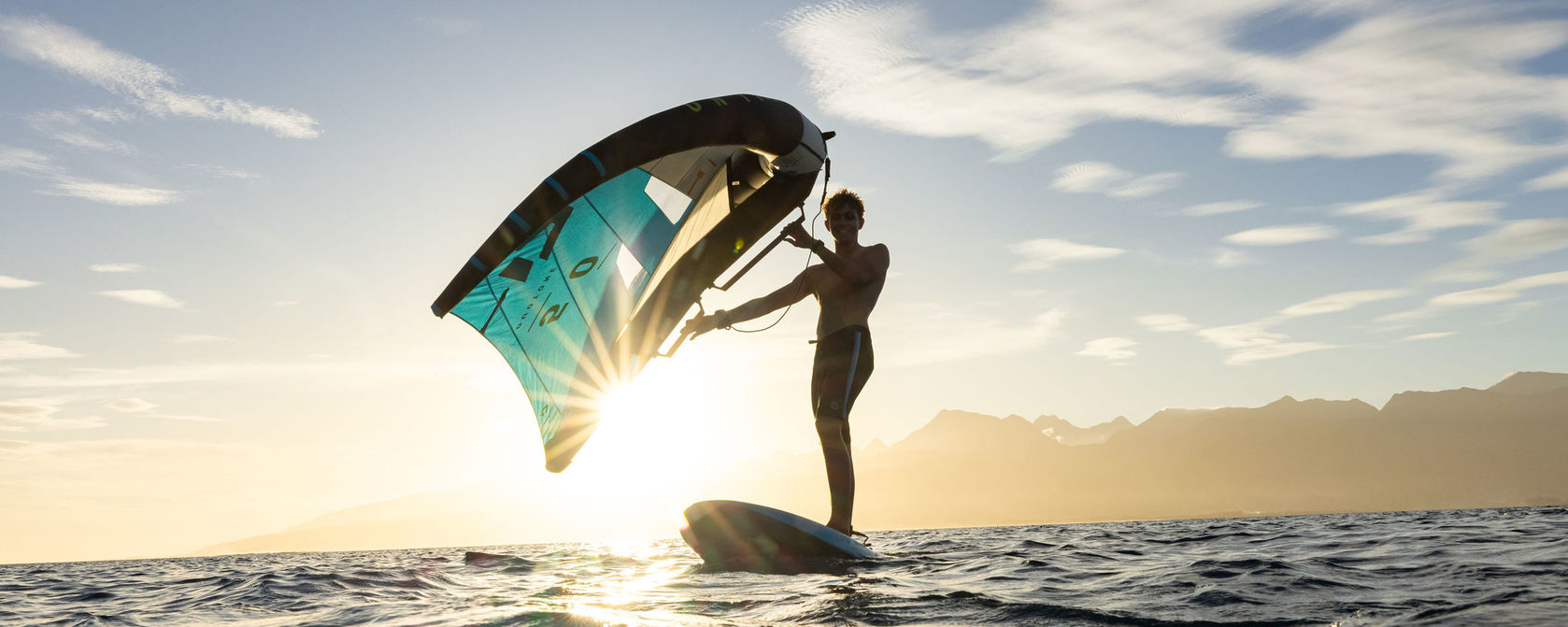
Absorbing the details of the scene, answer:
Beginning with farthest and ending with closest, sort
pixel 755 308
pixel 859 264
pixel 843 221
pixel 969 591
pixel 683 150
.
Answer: pixel 755 308 < pixel 843 221 < pixel 859 264 < pixel 683 150 < pixel 969 591

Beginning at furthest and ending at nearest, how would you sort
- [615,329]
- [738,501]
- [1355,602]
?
[615,329], [738,501], [1355,602]

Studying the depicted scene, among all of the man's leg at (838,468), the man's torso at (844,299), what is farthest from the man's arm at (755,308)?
the man's leg at (838,468)

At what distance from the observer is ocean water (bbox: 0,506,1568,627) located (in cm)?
418

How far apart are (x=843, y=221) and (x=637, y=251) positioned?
6.73ft

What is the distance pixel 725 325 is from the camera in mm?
8953

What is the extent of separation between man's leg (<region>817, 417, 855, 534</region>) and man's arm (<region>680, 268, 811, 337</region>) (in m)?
1.26

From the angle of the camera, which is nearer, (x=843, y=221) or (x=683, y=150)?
(x=683, y=150)

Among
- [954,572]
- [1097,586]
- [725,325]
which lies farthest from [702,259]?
[1097,586]

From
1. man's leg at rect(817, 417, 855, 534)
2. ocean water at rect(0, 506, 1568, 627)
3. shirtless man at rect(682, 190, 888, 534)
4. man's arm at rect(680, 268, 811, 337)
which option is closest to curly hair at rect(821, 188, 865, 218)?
shirtless man at rect(682, 190, 888, 534)

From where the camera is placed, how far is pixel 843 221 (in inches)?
344

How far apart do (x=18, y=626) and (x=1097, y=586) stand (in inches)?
279

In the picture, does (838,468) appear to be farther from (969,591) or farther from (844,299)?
(969,591)

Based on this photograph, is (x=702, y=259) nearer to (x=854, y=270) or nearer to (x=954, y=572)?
(x=854, y=270)

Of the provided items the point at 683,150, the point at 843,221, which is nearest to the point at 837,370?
the point at 843,221
